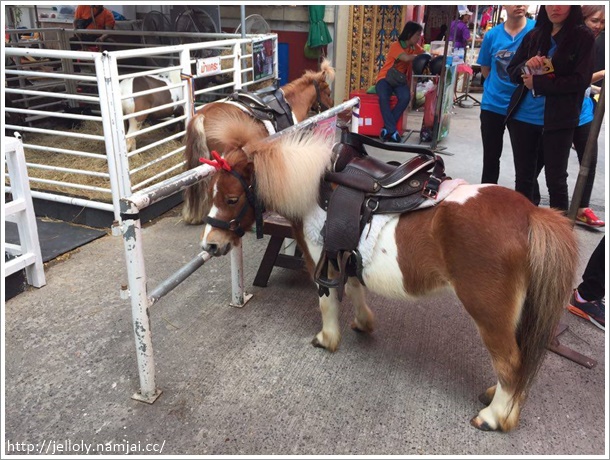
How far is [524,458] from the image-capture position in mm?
2039

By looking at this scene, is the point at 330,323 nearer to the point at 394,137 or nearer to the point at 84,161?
the point at 84,161

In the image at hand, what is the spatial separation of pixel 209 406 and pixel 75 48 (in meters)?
7.24

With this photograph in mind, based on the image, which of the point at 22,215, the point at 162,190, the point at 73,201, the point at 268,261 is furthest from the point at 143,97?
the point at 162,190

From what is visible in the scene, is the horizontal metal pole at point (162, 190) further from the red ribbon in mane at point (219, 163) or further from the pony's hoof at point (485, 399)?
the pony's hoof at point (485, 399)

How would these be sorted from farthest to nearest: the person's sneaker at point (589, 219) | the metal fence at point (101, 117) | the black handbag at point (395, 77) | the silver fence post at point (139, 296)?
the black handbag at point (395, 77), the person's sneaker at point (589, 219), the metal fence at point (101, 117), the silver fence post at point (139, 296)

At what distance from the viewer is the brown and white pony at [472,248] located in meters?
1.96

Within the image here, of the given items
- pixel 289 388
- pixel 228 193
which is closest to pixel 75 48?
pixel 228 193

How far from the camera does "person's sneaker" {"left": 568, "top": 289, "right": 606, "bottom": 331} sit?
305cm

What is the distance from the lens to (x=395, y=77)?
6883 mm

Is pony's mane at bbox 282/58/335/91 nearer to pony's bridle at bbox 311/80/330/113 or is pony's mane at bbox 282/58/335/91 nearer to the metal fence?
pony's bridle at bbox 311/80/330/113

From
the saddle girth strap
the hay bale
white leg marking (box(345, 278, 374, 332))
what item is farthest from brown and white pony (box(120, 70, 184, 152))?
white leg marking (box(345, 278, 374, 332))

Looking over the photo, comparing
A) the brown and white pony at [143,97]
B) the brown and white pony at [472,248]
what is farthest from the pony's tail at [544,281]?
the brown and white pony at [143,97]

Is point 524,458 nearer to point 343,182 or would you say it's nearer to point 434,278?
point 434,278

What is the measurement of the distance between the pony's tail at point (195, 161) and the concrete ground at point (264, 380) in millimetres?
1005
